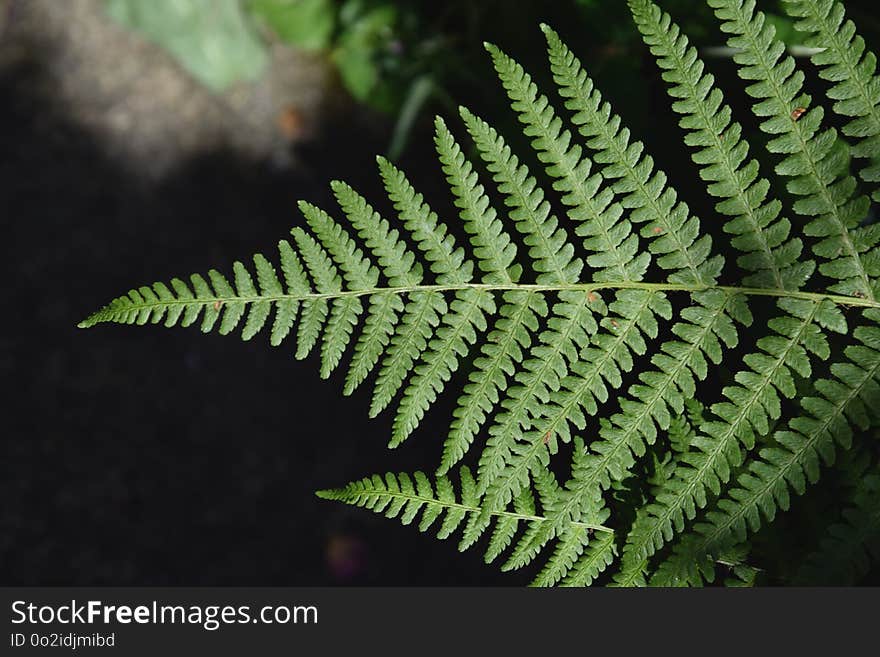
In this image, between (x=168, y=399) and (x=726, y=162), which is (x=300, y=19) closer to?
(x=168, y=399)

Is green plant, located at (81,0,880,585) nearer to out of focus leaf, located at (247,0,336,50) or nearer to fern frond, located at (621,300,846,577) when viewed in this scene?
fern frond, located at (621,300,846,577)

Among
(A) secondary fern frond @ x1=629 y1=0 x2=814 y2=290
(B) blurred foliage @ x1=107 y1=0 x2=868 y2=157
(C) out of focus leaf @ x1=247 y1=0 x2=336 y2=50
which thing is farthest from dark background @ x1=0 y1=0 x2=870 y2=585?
(A) secondary fern frond @ x1=629 y1=0 x2=814 y2=290

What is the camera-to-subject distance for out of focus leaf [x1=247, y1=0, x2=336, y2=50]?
3738 millimetres

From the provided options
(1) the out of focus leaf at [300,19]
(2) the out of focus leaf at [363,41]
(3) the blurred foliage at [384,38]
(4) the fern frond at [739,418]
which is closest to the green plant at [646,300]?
(4) the fern frond at [739,418]

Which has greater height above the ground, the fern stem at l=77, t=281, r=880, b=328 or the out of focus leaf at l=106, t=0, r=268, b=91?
the out of focus leaf at l=106, t=0, r=268, b=91

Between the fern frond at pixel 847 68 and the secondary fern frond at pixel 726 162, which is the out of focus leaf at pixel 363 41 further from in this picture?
the fern frond at pixel 847 68

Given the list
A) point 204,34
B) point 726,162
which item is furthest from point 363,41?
point 726,162

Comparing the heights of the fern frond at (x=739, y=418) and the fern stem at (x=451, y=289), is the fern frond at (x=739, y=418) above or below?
below

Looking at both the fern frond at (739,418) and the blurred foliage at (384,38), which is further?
the blurred foliage at (384,38)

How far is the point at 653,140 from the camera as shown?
2279 millimetres

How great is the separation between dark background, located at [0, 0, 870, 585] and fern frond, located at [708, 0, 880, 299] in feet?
6.46

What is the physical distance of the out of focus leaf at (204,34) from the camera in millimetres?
3850

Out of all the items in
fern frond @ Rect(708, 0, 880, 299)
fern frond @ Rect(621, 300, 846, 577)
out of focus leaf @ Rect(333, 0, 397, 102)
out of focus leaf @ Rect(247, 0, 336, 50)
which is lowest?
fern frond @ Rect(621, 300, 846, 577)

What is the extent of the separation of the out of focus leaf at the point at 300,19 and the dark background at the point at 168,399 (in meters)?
0.34
